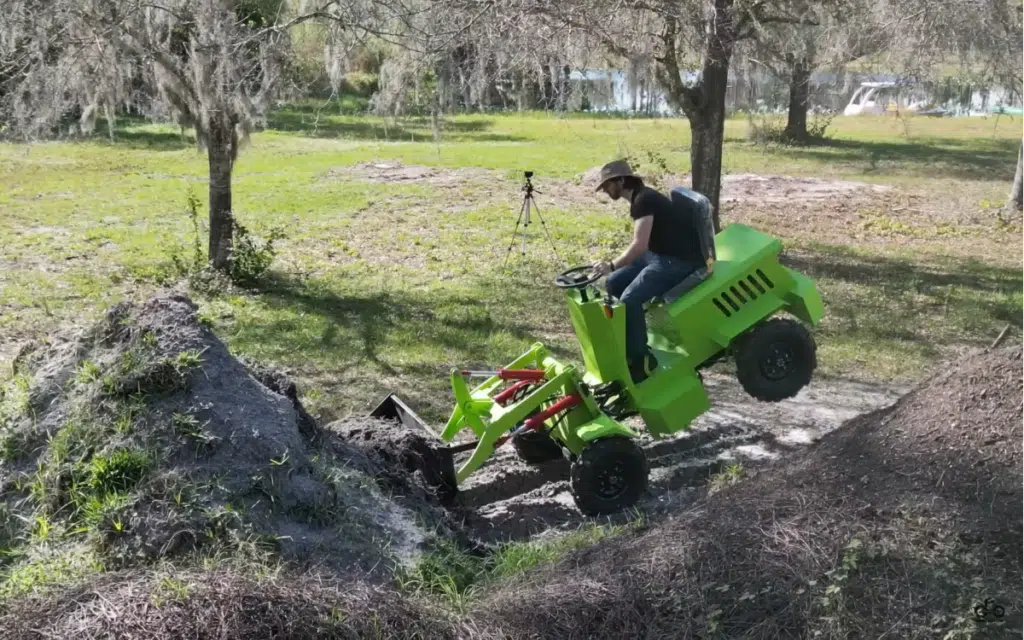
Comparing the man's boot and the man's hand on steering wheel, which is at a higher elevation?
the man's hand on steering wheel

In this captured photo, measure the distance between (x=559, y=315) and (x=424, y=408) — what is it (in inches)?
120

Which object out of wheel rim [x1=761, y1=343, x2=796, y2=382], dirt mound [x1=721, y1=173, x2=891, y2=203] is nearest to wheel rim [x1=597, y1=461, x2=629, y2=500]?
wheel rim [x1=761, y1=343, x2=796, y2=382]

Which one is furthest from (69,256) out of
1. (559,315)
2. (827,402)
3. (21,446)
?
(827,402)

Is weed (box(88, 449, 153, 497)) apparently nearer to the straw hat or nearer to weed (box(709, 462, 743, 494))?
weed (box(709, 462, 743, 494))

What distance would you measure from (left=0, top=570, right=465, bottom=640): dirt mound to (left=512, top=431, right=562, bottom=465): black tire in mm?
2697

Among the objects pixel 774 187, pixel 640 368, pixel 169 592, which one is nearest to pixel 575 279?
pixel 640 368

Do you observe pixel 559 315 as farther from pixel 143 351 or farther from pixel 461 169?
pixel 461 169

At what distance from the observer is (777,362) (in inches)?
270

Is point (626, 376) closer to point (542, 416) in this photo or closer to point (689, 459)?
point (542, 416)

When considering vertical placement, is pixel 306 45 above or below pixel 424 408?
above

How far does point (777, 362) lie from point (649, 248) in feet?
3.88

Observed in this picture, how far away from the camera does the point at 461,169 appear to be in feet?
69.4

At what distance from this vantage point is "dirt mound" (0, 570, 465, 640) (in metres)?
3.57

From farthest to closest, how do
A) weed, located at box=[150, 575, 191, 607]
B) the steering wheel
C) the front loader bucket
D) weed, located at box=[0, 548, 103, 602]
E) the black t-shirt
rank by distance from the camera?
the black t-shirt, the steering wheel, the front loader bucket, weed, located at box=[0, 548, 103, 602], weed, located at box=[150, 575, 191, 607]
